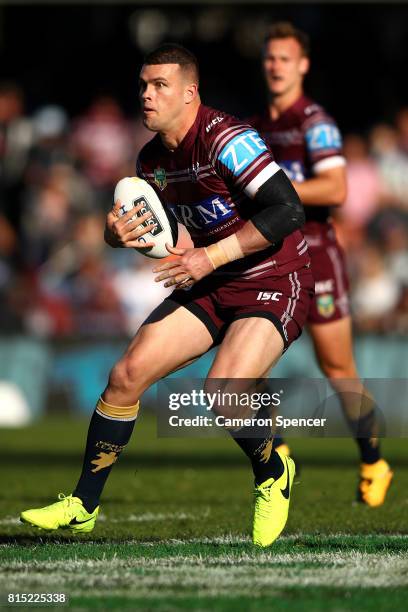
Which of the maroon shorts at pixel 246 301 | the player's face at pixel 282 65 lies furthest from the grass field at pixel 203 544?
the player's face at pixel 282 65

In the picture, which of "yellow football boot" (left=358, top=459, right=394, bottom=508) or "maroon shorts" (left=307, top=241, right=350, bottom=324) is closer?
"yellow football boot" (left=358, top=459, right=394, bottom=508)

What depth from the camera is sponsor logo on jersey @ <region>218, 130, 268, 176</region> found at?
5.70m

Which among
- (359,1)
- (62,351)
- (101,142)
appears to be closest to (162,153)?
(62,351)

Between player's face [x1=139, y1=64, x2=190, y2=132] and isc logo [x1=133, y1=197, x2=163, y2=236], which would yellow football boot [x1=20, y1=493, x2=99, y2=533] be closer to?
isc logo [x1=133, y1=197, x2=163, y2=236]

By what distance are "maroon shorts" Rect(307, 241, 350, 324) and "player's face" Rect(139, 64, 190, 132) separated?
2.26 meters

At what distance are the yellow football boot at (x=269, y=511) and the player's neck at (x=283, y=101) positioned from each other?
2878 millimetres

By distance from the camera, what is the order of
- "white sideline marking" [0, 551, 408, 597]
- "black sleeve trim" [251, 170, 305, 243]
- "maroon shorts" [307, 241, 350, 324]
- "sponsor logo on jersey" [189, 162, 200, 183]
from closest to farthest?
"white sideline marking" [0, 551, 408, 597], "black sleeve trim" [251, 170, 305, 243], "sponsor logo on jersey" [189, 162, 200, 183], "maroon shorts" [307, 241, 350, 324]

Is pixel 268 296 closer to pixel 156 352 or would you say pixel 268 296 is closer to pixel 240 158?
pixel 156 352

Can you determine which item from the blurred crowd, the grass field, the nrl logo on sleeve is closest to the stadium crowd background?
the blurred crowd

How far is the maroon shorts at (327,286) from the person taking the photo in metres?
7.91

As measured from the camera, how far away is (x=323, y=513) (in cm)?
734

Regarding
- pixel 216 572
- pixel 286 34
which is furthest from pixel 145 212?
pixel 286 34

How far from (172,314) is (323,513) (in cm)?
196

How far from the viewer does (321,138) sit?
25.7 feet
